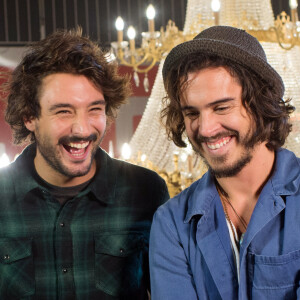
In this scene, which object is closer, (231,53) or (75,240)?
(231,53)

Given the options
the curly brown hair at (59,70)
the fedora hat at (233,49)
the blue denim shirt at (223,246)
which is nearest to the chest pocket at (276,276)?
the blue denim shirt at (223,246)

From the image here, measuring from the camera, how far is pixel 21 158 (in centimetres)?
219

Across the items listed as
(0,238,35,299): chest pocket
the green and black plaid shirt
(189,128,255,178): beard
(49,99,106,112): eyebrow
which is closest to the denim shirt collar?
(189,128,255,178): beard

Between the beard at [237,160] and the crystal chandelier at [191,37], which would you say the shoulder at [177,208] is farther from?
the crystal chandelier at [191,37]

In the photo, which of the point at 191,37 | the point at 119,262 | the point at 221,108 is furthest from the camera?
the point at 191,37

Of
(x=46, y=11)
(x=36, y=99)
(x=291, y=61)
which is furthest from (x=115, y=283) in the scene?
(x=46, y=11)

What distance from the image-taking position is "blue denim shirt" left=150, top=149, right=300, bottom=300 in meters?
1.60

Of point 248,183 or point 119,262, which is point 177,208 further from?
point 119,262

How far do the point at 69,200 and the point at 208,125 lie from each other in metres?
0.66

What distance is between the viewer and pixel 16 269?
2033 mm

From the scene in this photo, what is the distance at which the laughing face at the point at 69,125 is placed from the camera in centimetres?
198

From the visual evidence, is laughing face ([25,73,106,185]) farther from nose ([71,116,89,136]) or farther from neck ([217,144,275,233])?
neck ([217,144,275,233])

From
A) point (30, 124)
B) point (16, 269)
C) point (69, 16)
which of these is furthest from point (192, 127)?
point (69, 16)

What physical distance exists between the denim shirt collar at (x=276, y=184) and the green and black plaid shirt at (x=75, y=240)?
0.36 meters
